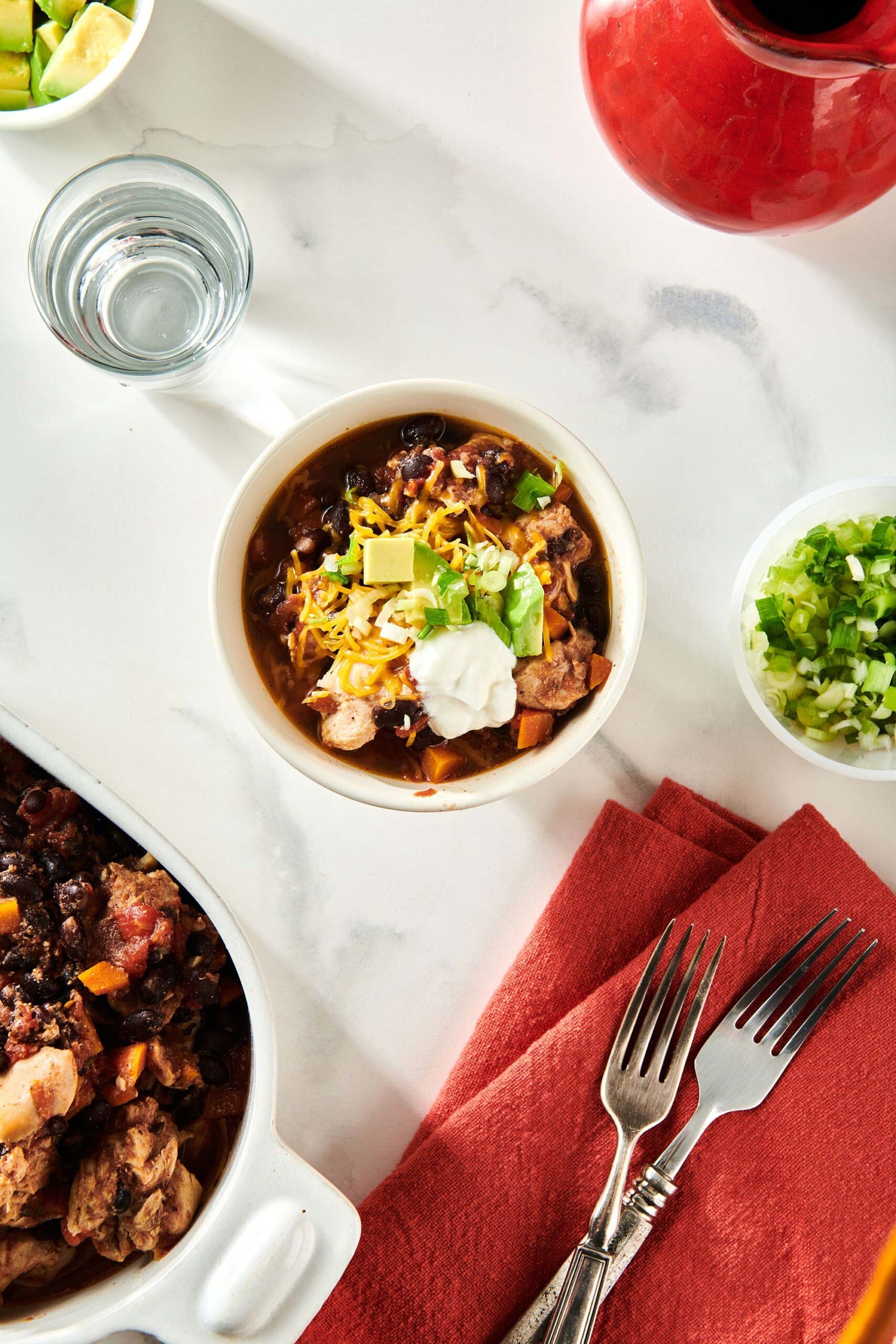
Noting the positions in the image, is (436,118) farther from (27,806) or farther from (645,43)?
(27,806)

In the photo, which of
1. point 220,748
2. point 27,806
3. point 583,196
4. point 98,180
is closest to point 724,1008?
point 220,748

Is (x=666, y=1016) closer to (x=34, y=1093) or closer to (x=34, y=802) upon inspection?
(x=34, y=1093)

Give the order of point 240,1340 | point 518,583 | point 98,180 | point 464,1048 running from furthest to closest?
point 464,1048
point 98,180
point 518,583
point 240,1340

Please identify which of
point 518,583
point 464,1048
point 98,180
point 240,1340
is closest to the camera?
point 240,1340

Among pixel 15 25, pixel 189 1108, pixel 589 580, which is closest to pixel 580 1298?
pixel 189 1108

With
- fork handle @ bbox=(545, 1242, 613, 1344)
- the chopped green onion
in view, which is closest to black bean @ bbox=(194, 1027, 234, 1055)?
fork handle @ bbox=(545, 1242, 613, 1344)

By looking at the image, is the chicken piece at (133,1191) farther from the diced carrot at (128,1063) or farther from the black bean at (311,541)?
the black bean at (311,541)
